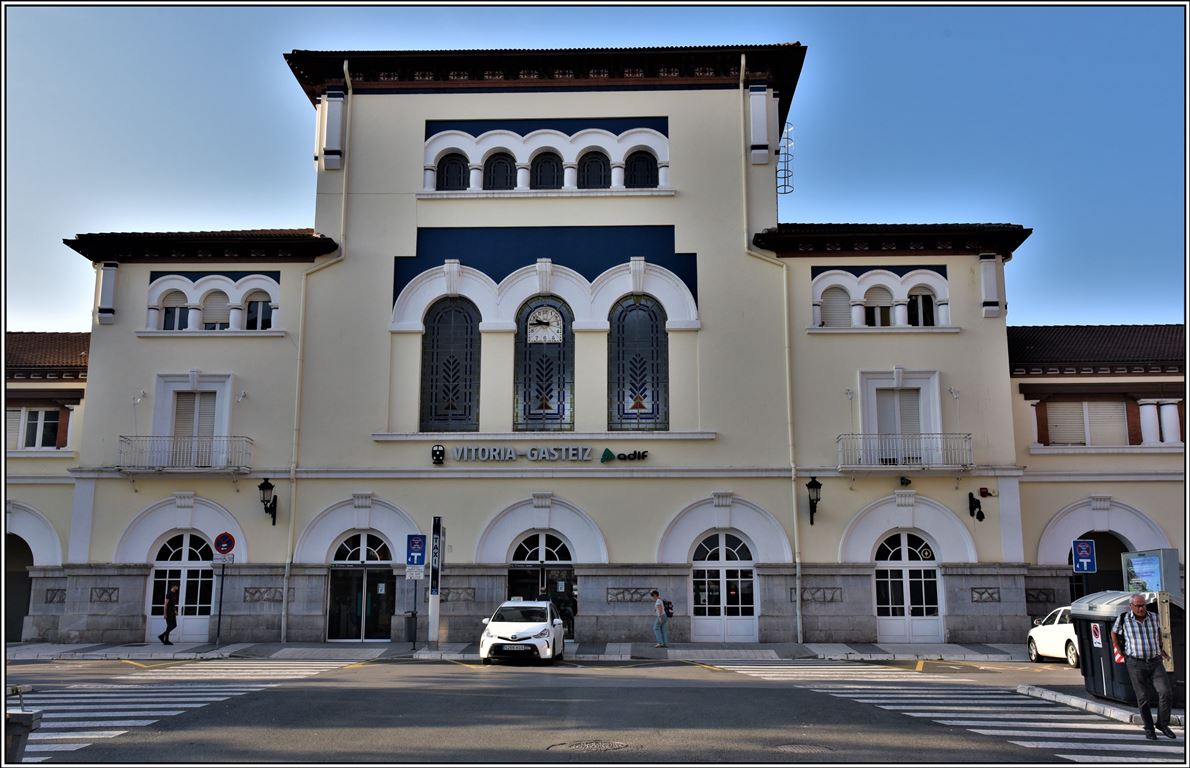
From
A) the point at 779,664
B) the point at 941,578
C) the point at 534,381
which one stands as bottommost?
the point at 779,664

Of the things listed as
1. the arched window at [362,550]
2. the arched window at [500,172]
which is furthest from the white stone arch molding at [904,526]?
the arched window at [500,172]

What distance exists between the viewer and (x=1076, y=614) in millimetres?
16438

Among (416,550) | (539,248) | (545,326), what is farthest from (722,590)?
(539,248)

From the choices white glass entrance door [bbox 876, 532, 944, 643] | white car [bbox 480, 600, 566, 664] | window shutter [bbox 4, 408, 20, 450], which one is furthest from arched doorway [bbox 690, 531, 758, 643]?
window shutter [bbox 4, 408, 20, 450]

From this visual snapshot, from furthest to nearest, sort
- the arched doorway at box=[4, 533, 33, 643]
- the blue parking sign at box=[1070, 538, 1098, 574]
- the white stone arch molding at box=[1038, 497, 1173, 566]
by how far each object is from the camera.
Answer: the arched doorway at box=[4, 533, 33, 643], the white stone arch molding at box=[1038, 497, 1173, 566], the blue parking sign at box=[1070, 538, 1098, 574]

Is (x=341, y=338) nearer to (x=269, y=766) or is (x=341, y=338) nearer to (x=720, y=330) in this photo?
(x=720, y=330)

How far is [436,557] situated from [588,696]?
11.0m

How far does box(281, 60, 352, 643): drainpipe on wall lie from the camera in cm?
2827

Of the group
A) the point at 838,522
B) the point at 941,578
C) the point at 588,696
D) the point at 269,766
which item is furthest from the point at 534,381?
the point at 269,766

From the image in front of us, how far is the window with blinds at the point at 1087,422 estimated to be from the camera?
29.4 meters

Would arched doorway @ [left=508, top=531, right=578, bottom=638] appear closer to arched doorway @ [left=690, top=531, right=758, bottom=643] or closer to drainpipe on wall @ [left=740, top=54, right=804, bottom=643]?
arched doorway @ [left=690, top=531, right=758, bottom=643]

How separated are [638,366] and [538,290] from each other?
346cm

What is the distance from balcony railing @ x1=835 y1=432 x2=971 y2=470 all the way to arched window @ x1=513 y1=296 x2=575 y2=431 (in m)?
7.37

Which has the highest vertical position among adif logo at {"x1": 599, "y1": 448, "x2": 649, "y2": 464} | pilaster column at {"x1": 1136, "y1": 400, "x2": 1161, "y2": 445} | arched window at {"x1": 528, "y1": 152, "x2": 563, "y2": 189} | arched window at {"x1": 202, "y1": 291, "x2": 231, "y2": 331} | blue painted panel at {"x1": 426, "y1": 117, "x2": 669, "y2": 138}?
blue painted panel at {"x1": 426, "y1": 117, "x2": 669, "y2": 138}
